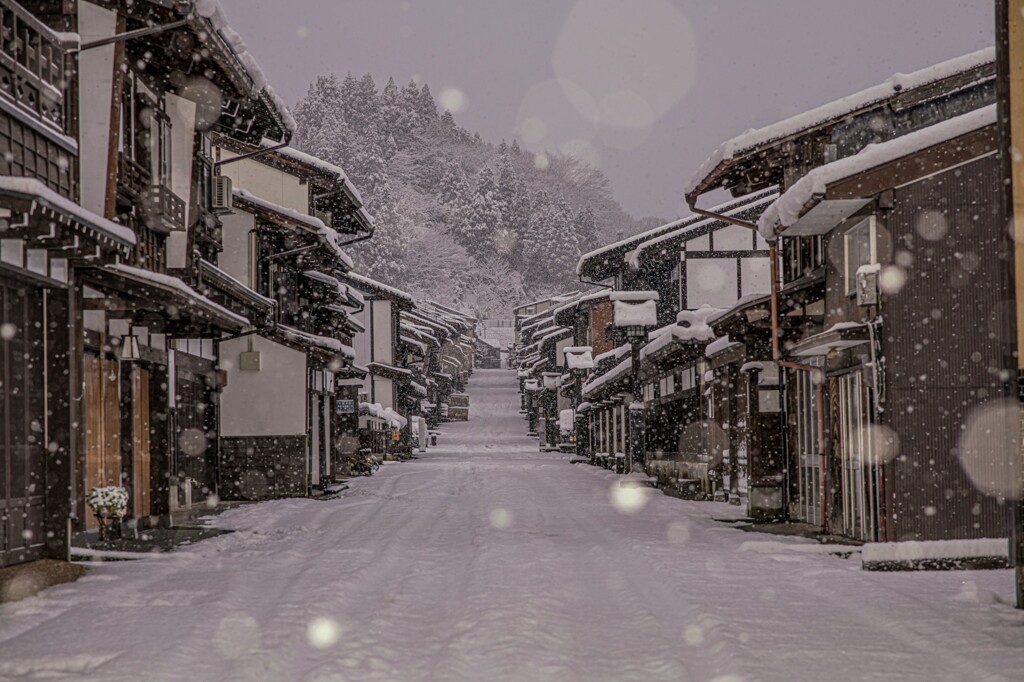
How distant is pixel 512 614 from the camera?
8617 mm

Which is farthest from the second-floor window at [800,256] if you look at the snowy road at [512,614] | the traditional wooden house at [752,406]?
the snowy road at [512,614]

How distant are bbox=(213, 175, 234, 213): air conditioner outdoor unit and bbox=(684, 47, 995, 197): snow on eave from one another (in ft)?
31.4

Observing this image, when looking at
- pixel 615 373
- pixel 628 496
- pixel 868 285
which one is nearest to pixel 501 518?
pixel 628 496

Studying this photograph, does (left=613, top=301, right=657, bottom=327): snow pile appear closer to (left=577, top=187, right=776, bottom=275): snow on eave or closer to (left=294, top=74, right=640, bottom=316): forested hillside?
(left=577, top=187, right=776, bottom=275): snow on eave

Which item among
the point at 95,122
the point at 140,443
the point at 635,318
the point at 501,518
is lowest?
the point at 501,518

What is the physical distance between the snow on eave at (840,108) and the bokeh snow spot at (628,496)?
677 centimetres

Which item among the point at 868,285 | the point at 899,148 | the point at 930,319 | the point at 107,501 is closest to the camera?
the point at 899,148

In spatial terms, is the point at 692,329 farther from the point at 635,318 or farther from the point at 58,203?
the point at 58,203

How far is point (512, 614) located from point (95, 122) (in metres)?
8.33

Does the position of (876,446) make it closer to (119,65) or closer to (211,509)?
(119,65)

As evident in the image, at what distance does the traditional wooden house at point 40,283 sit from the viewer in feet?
35.0

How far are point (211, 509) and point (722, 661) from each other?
16412mm

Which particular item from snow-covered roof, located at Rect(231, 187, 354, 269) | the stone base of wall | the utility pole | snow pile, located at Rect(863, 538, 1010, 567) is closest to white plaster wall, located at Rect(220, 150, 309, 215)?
snow-covered roof, located at Rect(231, 187, 354, 269)

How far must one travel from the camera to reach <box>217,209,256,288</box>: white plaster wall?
2545 cm
